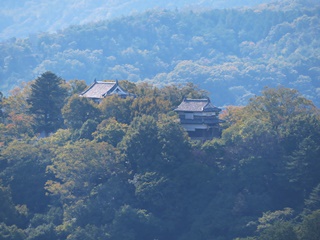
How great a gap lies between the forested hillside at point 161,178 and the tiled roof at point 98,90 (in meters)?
2.88

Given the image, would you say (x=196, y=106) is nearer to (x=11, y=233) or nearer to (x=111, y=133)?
(x=111, y=133)

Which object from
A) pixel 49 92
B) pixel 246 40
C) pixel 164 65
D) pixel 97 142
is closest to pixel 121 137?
pixel 97 142

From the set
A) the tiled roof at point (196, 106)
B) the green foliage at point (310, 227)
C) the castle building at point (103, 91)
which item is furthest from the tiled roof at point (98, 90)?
the green foliage at point (310, 227)

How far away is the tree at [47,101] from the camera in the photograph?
4409 cm

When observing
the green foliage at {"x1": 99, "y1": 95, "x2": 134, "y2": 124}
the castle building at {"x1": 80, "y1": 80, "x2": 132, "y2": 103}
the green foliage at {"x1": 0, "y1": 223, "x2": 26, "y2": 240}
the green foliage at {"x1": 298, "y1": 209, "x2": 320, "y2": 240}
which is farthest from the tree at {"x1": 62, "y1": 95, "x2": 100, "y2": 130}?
the green foliage at {"x1": 298, "y1": 209, "x2": 320, "y2": 240}

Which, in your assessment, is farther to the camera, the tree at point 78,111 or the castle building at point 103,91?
the castle building at point 103,91

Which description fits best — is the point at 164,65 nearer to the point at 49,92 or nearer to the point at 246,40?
the point at 246,40

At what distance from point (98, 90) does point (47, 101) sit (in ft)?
9.12

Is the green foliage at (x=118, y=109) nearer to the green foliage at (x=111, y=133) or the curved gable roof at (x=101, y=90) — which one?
the green foliage at (x=111, y=133)

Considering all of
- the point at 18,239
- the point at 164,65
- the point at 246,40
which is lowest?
the point at 18,239

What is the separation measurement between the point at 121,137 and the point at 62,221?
495cm

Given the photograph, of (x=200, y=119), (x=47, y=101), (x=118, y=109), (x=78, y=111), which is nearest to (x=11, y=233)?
(x=78, y=111)

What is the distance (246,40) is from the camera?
6201 inches

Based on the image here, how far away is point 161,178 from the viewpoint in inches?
1444
